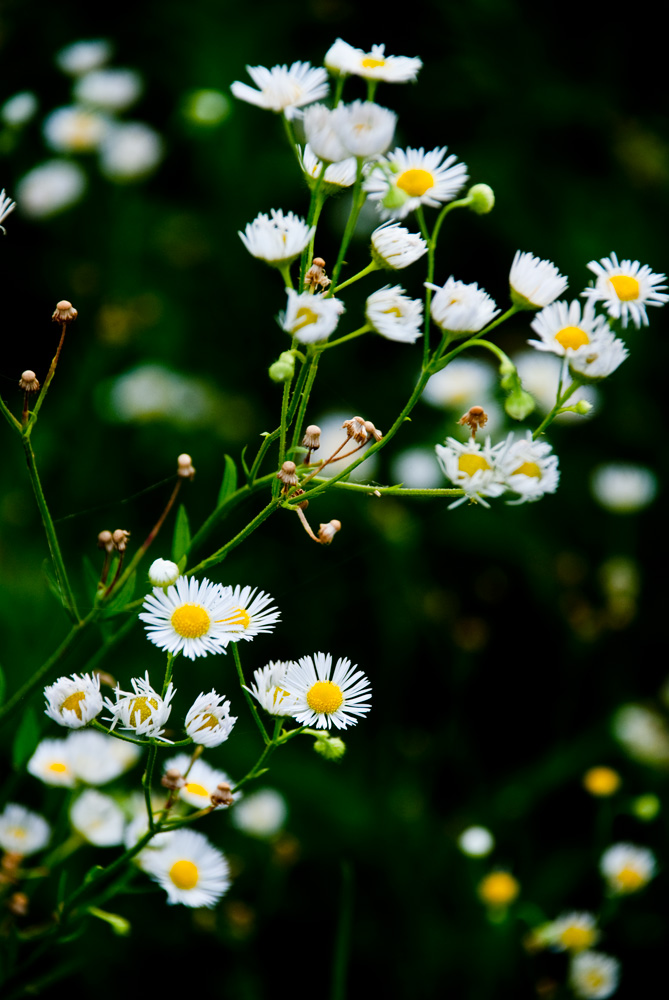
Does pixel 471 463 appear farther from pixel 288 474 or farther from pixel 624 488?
pixel 624 488

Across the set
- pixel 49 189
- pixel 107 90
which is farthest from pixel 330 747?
pixel 107 90

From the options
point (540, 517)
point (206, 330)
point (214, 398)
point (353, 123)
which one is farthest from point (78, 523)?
point (353, 123)

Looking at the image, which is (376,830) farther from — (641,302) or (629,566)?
(641,302)

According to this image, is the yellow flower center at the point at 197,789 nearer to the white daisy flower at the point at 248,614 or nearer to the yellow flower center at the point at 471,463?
the white daisy flower at the point at 248,614

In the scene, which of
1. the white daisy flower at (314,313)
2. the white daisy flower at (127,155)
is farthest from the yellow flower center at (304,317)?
the white daisy flower at (127,155)

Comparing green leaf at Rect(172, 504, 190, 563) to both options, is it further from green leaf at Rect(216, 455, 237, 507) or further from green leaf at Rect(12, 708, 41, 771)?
green leaf at Rect(12, 708, 41, 771)
